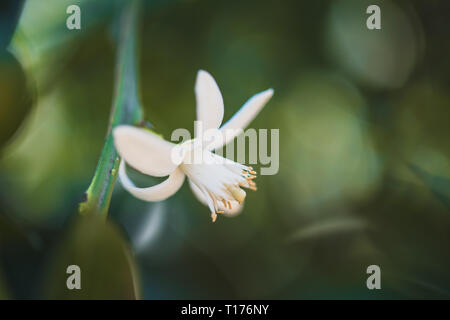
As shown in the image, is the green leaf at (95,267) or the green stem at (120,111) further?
the green leaf at (95,267)

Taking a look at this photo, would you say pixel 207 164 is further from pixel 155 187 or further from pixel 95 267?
pixel 95 267

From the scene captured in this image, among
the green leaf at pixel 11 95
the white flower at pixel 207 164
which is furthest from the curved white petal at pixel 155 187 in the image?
the green leaf at pixel 11 95

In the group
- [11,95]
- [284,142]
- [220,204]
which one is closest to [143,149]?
[220,204]

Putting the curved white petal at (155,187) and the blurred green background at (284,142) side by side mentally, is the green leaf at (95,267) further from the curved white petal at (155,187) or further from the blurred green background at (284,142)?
the blurred green background at (284,142)

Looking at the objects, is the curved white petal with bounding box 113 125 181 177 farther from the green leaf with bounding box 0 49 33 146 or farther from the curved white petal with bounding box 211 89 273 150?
the green leaf with bounding box 0 49 33 146
